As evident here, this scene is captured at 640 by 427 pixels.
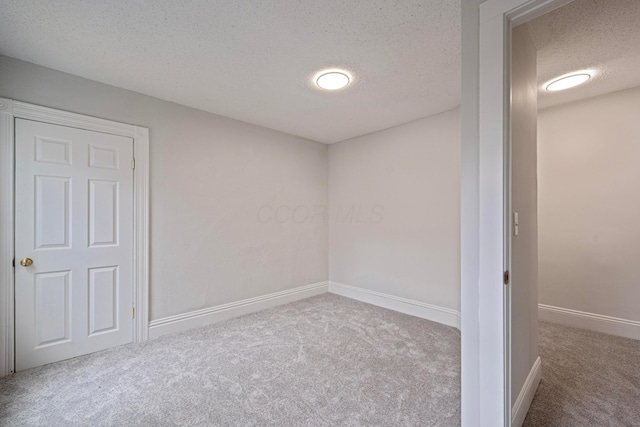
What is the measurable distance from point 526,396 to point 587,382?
718 mm

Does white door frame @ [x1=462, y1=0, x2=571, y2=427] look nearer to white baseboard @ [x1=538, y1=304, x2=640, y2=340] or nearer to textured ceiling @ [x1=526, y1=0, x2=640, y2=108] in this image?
textured ceiling @ [x1=526, y1=0, x2=640, y2=108]

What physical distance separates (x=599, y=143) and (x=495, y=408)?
3151mm

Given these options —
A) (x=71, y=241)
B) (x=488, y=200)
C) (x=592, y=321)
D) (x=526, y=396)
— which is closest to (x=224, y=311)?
(x=71, y=241)

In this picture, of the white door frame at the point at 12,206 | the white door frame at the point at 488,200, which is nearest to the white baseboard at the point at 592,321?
the white door frame at the point at 488,200

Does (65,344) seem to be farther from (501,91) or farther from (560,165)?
(560,165)

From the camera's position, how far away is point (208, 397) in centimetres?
186

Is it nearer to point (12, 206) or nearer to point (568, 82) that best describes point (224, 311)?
point (12, 206)

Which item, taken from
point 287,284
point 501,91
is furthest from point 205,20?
point 287,284

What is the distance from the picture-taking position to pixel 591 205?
2932mm

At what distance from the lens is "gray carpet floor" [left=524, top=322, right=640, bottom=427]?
5.38ft

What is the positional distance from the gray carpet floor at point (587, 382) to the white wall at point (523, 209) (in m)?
0.17

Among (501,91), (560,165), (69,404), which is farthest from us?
(560,165)

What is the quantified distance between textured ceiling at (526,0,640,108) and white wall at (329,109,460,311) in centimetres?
104

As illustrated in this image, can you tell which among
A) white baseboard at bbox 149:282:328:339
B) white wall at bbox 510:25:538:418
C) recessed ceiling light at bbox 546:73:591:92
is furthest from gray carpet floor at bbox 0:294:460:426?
recessed ceiling light at bbox 546:73:591:92
